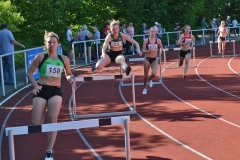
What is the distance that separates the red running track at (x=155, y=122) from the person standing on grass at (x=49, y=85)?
3.01 feet

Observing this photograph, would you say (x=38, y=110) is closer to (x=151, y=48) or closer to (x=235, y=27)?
(x=151, y=48)

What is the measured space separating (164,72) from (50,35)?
492 inches

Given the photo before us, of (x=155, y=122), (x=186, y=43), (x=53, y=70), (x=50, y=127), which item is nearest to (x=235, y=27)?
(x=186, y=43)

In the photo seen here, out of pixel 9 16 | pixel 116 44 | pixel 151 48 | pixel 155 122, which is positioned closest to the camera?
pixel 155 122

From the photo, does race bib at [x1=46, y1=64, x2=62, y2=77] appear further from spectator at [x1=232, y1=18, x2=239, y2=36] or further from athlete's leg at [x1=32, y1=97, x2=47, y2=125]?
spectator at [x1=232, y1=18, x2=239, y2=36]

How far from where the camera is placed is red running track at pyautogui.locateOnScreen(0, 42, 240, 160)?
311 inches

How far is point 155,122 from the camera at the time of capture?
10.1 metres

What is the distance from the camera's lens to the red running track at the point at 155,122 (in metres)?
7.89

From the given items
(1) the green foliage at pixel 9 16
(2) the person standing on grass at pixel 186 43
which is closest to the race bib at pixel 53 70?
(2) the person standing on grass at pixel 186 43

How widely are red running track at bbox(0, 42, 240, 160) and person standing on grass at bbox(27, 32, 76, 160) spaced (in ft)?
3.01

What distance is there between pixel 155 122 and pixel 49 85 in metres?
3.46

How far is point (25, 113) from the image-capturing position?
458 inches

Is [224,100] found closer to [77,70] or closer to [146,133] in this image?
[146,133]

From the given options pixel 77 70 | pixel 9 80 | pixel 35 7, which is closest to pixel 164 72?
pixel 77 70
